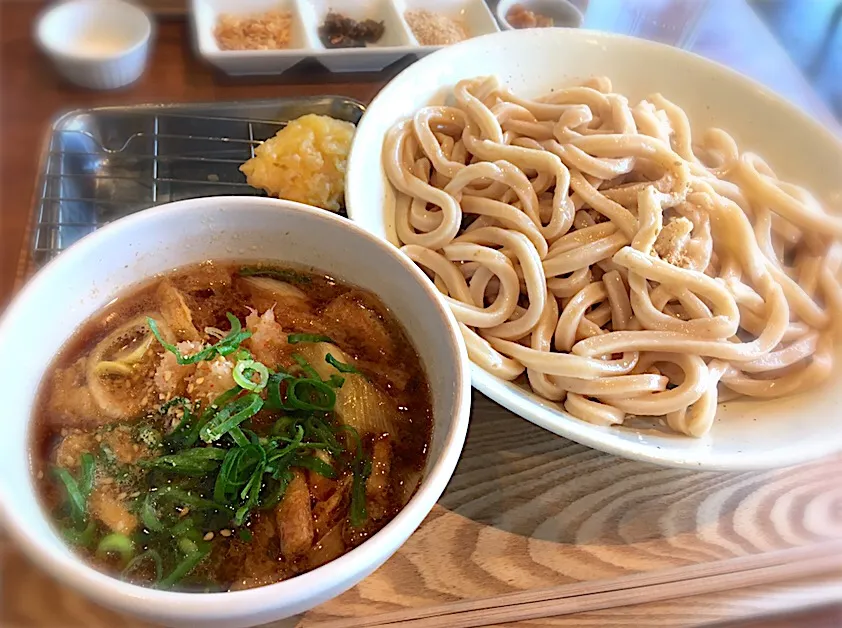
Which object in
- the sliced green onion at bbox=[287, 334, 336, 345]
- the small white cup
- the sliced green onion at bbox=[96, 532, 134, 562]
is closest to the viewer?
the sliced green onion at bbox=[96, 532, 134, 562]

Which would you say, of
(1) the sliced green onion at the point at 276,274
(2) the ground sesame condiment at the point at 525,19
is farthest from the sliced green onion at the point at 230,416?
(2) the ground sesame condiment at the point at 525,19

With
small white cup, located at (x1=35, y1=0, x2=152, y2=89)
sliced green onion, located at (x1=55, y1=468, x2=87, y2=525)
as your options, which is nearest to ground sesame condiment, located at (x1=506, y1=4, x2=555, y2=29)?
small white cup, located at (x1=35, y1=0, x2=152, y2=89)

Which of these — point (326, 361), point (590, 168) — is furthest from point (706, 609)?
point (590, 168)

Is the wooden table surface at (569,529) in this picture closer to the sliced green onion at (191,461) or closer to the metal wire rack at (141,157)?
the metal wire rack at (141,157)

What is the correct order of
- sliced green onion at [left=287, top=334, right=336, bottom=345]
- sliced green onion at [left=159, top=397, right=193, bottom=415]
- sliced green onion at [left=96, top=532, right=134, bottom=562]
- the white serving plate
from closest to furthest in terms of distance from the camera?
sliced green onion at [left=96, top=532, right=134, bottom=562] < sliced green onion at [left=159, top=397, right=193, bottom=415] < sliced green onion at [left=287, top=334, right=336, bottom=345] < the white serving plate

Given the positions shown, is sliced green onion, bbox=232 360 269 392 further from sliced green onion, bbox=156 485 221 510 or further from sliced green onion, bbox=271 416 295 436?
sliced green onion, bbox=156 485 221 510

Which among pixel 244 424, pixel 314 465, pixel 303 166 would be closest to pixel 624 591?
pixel 314 465

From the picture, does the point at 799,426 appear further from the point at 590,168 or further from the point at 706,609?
the point at 590,168
